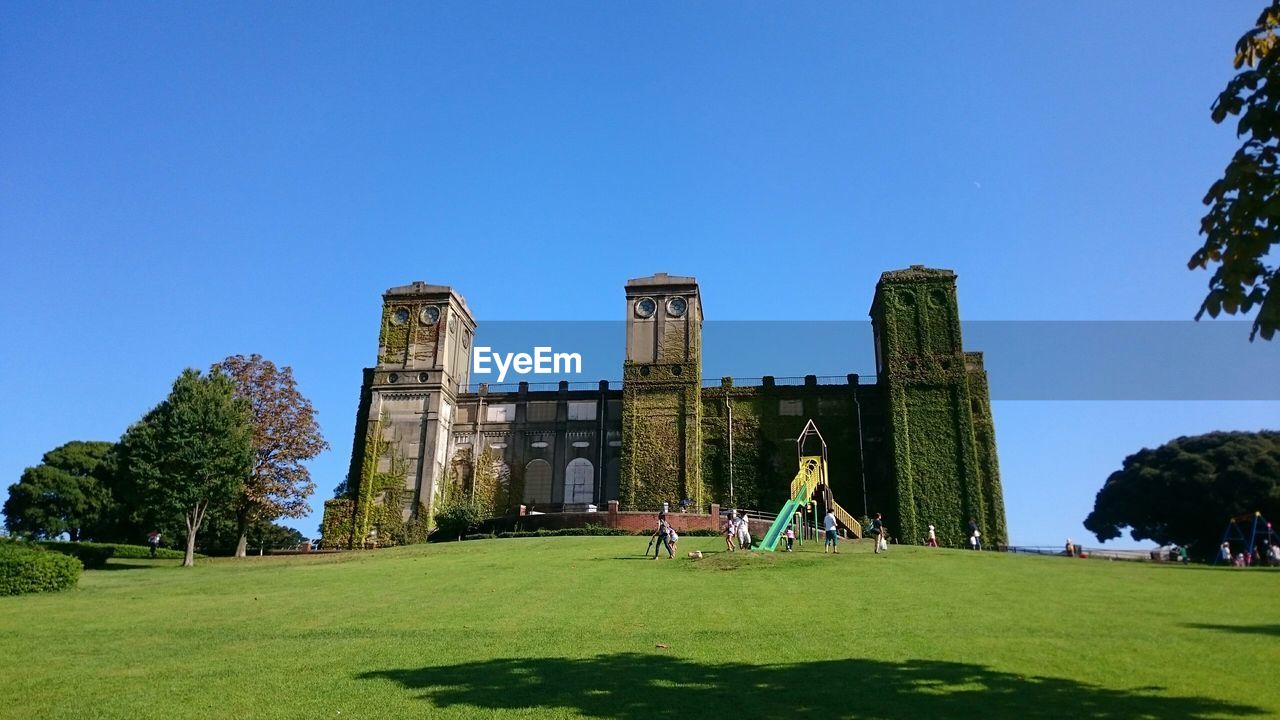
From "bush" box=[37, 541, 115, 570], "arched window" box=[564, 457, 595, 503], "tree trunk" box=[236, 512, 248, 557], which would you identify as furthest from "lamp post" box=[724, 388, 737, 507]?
"bush" box=[37, 541, 115, 570]

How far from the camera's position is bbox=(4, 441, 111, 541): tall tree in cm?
5650

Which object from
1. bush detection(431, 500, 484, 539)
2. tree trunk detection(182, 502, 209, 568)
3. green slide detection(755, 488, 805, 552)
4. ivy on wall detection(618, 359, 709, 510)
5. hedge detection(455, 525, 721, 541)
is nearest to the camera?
green slide detection(755, 488, 805, 552)

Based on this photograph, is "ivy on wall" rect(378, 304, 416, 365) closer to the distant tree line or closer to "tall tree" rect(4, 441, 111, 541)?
the distant tree line

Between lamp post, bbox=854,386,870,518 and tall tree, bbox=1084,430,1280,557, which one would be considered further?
tall tree, bbox=1084,430,1280,557

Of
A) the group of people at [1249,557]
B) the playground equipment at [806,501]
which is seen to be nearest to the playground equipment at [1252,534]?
the group of people at [1249,557]

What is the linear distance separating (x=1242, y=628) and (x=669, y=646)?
29.2 feet

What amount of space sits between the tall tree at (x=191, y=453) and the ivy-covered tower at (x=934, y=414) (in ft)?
102

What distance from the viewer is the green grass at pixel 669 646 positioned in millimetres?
9188

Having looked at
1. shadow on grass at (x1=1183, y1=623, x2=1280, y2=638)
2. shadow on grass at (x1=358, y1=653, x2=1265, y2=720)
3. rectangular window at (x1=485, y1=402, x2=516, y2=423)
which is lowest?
shadow on grass at (x1=358, y1=653, x2=1265, y2=720)

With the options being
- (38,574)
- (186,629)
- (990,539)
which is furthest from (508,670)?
(990,539)

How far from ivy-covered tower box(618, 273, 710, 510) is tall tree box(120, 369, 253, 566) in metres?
19.5

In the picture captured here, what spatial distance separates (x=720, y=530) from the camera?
125 ft

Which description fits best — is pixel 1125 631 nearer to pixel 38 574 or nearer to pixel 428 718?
pixel 428 718

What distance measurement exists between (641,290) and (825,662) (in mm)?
39034
